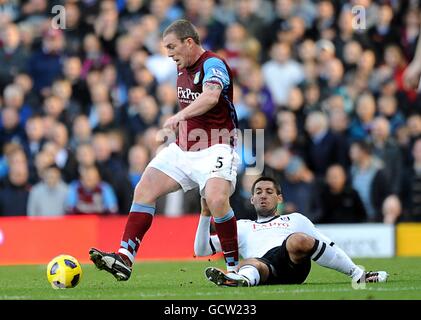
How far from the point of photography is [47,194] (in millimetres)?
16188

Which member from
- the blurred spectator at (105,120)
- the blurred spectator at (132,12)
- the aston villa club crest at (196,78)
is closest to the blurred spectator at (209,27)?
the blurred spectator at (132,12)

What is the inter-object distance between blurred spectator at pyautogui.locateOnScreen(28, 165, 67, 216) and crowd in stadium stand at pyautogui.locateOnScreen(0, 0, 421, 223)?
0.02m

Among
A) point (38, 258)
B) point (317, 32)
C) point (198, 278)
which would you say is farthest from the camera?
point (317, 32)

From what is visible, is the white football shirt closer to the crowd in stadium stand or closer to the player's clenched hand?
the player's clenched hand

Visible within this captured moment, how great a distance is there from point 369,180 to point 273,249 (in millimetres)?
6893

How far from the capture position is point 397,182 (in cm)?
1675

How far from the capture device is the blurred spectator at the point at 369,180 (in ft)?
54.2

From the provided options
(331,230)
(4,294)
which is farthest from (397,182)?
(4,294)

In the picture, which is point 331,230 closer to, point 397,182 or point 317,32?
point 397,182

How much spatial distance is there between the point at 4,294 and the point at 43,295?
1.37 ft

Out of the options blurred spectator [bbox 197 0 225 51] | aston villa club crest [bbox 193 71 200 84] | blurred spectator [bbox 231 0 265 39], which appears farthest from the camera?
blurred spectator [bbox 231 0 265 39]

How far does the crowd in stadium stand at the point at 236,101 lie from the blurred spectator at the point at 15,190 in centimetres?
2

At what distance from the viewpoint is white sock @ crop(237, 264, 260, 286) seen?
374 inches

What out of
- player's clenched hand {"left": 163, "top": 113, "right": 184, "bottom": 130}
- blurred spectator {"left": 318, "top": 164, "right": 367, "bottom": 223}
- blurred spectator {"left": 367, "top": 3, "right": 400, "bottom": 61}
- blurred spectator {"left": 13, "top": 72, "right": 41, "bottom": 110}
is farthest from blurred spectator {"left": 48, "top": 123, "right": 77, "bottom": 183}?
player's clenched hand {"left": 163, "top": 113, "right": 184, "bottom": 130}
